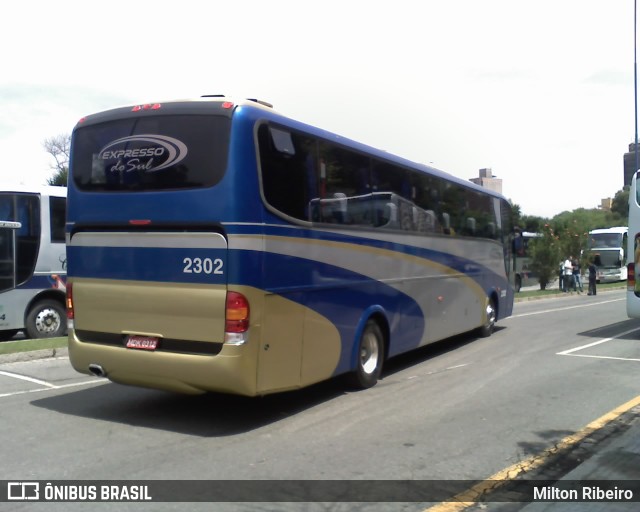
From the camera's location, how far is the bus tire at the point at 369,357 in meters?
8.66

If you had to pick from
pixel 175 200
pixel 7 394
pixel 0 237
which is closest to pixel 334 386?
pixel 175 200

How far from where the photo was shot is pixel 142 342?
6.88 m

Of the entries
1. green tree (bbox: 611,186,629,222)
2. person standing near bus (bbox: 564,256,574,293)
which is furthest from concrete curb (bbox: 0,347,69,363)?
green tree (bbox: 611,186,629,222)

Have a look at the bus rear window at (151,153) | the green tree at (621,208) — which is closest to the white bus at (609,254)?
the green tree at (621,208)

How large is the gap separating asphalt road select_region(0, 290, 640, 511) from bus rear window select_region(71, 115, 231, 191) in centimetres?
264

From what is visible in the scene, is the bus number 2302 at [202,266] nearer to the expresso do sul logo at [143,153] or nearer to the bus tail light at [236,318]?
the bus tail light at [236,318]

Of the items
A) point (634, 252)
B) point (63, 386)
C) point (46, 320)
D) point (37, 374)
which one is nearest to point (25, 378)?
point (37, 374)

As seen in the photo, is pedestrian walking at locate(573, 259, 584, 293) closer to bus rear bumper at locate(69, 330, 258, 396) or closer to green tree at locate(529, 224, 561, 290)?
green tree at locate(529, 224, 561, 290)

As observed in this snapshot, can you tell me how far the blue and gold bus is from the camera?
254 inches

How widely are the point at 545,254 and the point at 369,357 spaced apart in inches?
1003

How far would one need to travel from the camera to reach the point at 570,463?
577 centimetres

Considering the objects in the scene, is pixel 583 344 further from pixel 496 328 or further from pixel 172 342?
pixel 172 342

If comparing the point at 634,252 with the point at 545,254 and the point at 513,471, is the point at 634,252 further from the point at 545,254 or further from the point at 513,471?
the point at 545,254

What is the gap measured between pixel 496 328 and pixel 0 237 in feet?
37.9
